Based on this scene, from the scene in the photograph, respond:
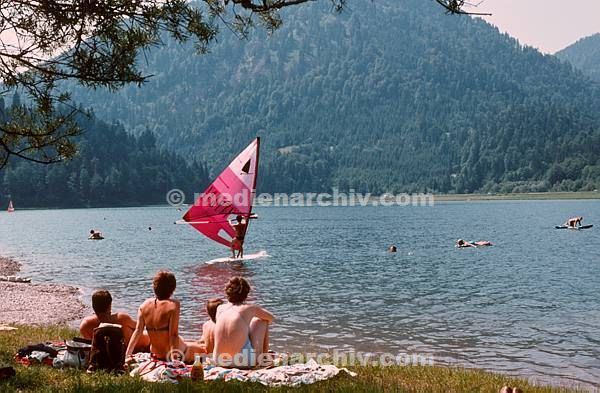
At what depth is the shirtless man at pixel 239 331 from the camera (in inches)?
366

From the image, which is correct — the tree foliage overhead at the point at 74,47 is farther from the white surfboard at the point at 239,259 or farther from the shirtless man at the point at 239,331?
the white surfboard at the point at 239,259

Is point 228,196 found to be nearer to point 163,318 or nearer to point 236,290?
point 163,318

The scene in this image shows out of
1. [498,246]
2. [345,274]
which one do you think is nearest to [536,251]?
[498,246]

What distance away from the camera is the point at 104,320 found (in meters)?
10.3

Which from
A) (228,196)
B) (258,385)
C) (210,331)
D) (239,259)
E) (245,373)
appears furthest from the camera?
(239,259)

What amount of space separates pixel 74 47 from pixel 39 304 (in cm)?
1827

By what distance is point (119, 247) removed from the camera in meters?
63.8

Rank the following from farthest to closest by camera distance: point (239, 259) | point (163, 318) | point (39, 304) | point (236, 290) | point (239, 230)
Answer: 1. point (239, 259)
2. point (239, 230)
3. point (39, 304)
4. point (163, 318)
5. point (236, 290)

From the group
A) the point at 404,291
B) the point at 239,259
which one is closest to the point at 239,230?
the point at 239,259

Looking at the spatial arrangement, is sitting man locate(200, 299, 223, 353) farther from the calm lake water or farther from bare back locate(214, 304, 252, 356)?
the calm lake water

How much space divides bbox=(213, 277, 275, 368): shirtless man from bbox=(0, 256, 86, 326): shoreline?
11657mm

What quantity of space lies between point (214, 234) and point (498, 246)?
33.9 m

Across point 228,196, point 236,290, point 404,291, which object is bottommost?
point 404,291

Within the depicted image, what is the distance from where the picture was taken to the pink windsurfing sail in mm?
37938
